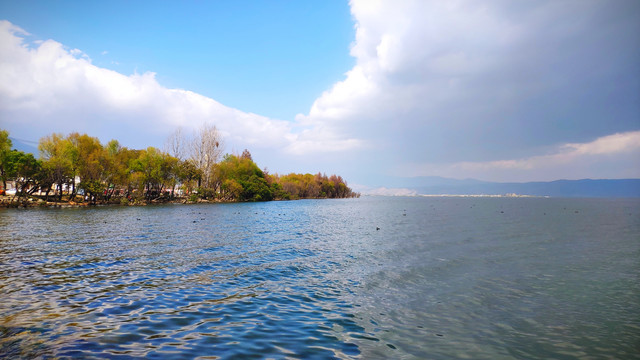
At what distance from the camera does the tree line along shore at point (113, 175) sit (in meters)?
67.6

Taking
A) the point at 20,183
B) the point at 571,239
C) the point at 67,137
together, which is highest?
the point at 67,137

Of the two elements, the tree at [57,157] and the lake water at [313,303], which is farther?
the tree at [57,157]

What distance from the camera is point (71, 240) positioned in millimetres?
24797

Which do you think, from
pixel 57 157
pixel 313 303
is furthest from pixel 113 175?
pixel 313 303

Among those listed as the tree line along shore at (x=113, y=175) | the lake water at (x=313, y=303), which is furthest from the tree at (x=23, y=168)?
the lake water at (x=313, y=303)

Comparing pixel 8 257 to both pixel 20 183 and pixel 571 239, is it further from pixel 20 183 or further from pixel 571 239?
pixel 20 183

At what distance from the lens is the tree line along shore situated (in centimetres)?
6762

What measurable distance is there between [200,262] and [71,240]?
49.6ft

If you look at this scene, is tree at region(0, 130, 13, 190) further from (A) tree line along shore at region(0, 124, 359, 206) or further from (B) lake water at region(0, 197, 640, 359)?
(B) lake water at region(0, 197, 640, 359)

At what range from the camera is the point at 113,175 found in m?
80.5

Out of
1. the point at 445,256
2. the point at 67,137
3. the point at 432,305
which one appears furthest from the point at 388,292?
the point at 67,137

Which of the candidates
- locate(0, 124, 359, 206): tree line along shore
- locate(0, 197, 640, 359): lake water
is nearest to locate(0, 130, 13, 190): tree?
locate(0, 124, 359, 206): tree line along shore

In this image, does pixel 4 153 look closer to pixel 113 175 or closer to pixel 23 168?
pixel 23 168

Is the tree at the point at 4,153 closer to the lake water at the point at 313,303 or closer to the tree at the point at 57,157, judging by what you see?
the tree at the point at 57,157
